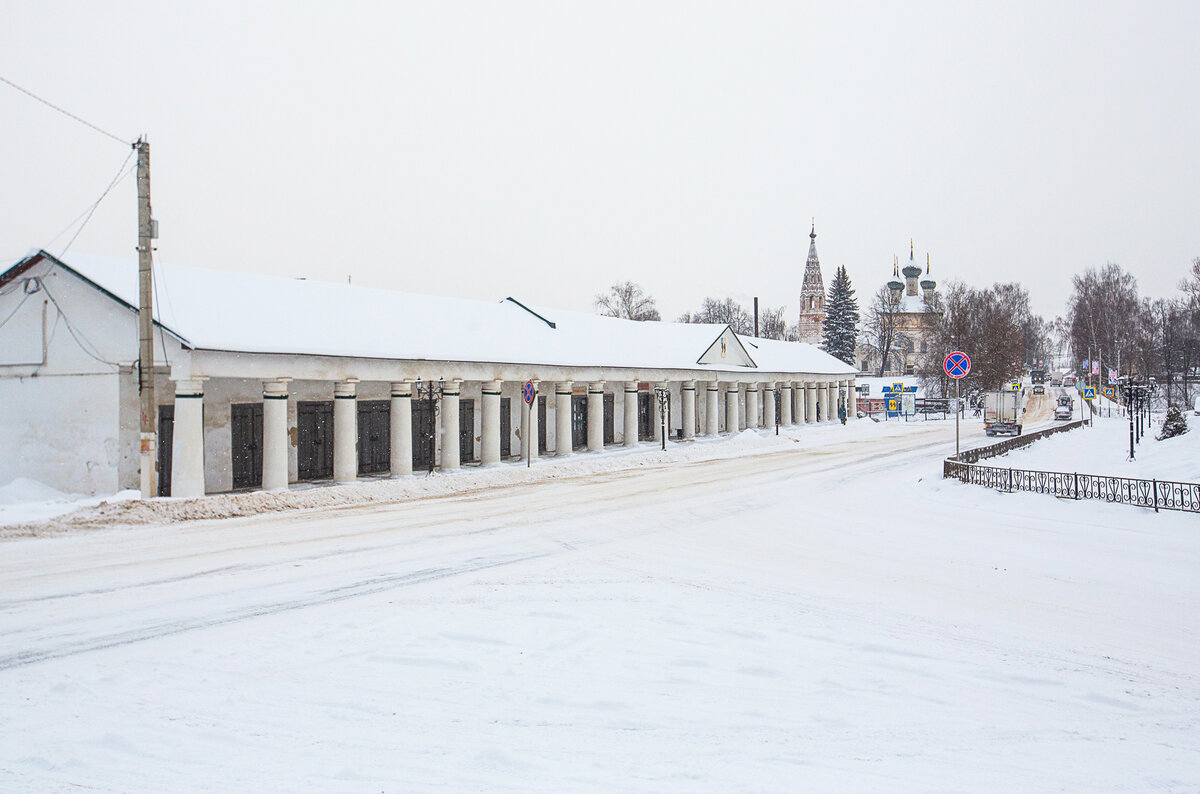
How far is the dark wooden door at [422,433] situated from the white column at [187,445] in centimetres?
1002

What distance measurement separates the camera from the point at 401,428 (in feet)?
86.5

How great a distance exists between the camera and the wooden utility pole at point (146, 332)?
18.5 meters

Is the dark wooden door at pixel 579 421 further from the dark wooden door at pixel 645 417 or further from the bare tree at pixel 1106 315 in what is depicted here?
the bare tree at pixel 1106 315

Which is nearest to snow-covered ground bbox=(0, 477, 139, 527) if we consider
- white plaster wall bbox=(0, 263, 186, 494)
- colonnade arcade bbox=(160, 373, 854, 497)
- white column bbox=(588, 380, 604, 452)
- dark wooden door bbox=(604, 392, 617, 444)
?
white plaster wall bbox=(0, 263, 186, 494)

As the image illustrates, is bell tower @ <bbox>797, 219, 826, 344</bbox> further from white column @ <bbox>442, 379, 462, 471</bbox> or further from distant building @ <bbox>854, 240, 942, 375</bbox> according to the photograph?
white column @ <bbox>442, 379, 462, 471</bbox>

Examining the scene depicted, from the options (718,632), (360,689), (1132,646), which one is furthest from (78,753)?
(1132,646)

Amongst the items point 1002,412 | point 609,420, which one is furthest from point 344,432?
point 1002,412

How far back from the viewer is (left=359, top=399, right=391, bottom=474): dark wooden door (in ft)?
91.5

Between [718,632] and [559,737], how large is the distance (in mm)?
3143

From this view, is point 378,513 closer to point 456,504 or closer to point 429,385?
point 456,504

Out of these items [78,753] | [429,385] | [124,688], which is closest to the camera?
[78,753]

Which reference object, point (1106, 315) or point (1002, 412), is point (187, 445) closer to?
point (1002, 412)

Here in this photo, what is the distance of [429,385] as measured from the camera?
2870 centimetres

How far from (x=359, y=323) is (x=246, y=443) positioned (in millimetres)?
5309
